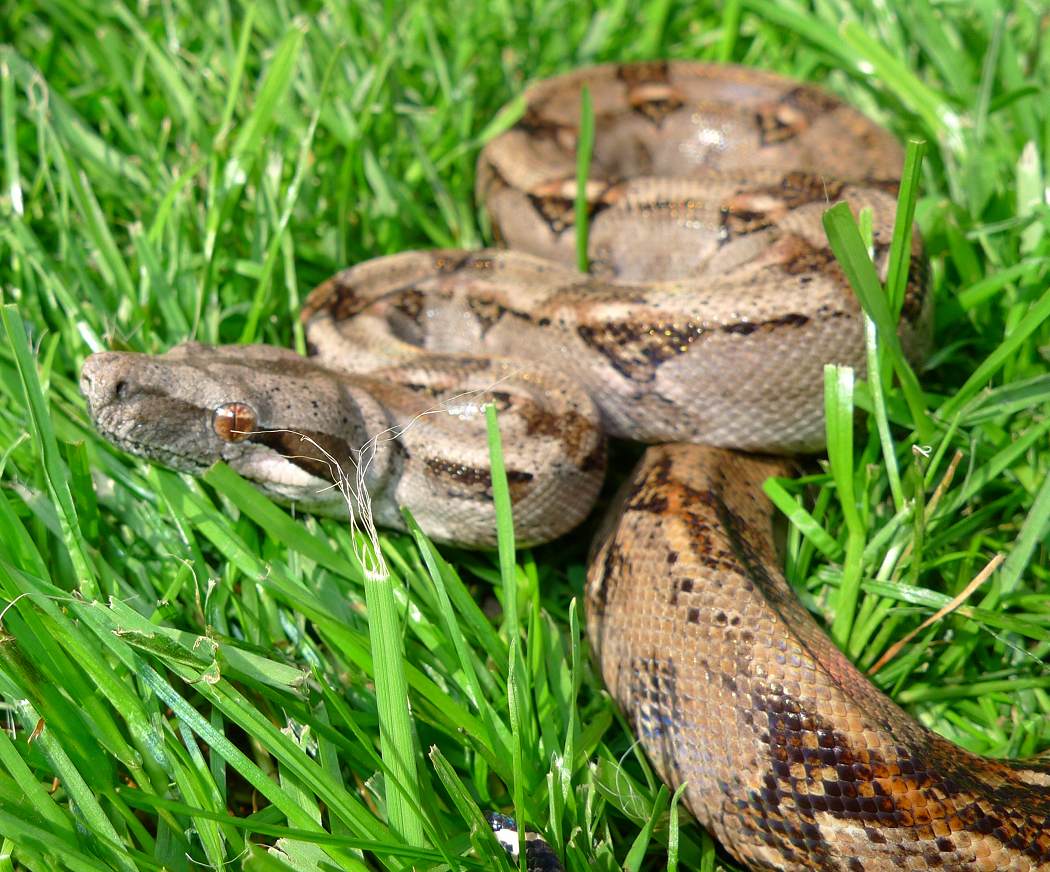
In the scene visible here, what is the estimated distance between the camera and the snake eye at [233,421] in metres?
4.03

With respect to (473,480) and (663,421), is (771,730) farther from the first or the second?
(663,421)

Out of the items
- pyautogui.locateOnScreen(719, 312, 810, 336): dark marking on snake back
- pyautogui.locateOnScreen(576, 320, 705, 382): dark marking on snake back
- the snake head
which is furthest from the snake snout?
pyautogui.locateOnScreen(719, 312, 810, 336): dark marking on snake back

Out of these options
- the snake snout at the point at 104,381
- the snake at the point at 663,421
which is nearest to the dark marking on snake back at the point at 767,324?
the snake at the point at 663,421

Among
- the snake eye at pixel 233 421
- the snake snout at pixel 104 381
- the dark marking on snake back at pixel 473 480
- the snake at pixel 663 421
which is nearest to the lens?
the snake at pixel 663 421

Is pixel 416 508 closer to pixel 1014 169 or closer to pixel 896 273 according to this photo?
pixel 896 273

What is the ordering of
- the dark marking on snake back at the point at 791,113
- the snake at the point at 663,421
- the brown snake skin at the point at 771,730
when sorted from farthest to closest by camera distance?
the dark marking on snake back at the point at 791,113
the snake at the point at 663,421
the brown snake skin at the point at 771,730

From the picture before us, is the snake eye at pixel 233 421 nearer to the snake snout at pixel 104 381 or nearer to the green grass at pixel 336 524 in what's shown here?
the green grass at pixel 336 524

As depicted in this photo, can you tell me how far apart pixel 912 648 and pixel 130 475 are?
3294mm

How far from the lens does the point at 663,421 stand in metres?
4.63

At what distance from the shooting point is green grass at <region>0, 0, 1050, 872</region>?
3.08 meters

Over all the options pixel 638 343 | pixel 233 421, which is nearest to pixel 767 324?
pixel 638 343

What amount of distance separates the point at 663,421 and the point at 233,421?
6.38 ft

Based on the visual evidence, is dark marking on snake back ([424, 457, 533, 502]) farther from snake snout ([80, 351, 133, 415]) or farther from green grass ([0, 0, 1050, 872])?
snake snout ([80, 351, 133, 415])

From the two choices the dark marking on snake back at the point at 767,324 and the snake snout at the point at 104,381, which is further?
the dark marking on snake back at the point at 767,324
